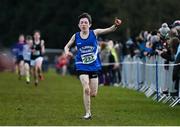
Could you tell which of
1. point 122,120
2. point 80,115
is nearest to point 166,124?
point 122,120

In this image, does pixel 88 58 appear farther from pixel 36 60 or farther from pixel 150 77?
pixel 36 60

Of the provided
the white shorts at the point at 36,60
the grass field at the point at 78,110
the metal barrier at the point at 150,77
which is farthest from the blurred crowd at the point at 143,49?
the white shorts at the point at 36,60

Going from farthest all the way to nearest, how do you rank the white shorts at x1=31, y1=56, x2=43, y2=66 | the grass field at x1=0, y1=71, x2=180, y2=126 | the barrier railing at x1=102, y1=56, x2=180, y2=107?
the white shorts at x1=31, y1=56, x2=43, y2=66
the barrier railing at x1=102, y1=56, x2=180, y2=107
the grass field at x1=0, y1=71, x2=180, y2=126

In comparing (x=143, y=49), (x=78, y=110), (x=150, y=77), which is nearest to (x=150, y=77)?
(x=150, y=77)

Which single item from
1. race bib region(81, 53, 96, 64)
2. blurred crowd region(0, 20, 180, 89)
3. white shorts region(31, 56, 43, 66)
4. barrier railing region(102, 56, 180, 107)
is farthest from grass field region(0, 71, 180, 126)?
white shorts region(31, 56, 43, 66)

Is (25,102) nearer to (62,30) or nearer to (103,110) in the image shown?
(103,110)

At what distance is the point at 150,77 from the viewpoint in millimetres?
26344

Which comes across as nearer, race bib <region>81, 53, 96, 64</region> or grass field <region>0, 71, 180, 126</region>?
grass field <region>0, 71, 180, 126</region>

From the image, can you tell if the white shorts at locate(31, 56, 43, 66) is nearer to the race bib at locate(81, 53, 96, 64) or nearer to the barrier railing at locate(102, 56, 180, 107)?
the barrier railing at locate(102, 56, 180, 107)

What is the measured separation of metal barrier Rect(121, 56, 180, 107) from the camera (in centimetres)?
2209

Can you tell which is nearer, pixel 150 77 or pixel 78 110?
pixel 78 110

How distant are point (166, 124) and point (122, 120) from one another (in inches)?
52.8

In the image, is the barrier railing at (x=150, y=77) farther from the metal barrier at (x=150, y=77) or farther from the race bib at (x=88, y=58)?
the race bib at (x=88, y=58)

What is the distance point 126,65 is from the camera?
34438 mm
